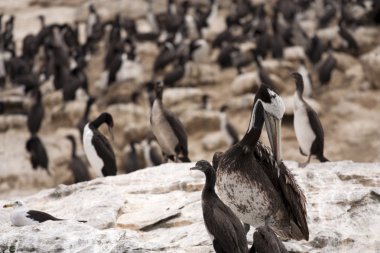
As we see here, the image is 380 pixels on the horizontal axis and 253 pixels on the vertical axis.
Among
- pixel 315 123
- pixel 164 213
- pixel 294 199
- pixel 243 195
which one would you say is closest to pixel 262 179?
pixel 243 195

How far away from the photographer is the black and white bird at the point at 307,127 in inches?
404

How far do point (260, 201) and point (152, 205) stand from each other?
1.77 metres

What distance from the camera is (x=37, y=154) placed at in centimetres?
1623

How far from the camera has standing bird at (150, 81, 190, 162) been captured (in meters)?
12.2

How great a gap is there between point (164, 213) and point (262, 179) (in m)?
1.39

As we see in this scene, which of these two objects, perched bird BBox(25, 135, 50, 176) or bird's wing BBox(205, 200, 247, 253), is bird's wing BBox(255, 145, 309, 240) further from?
perched bird BBox(25, 135, 50, 176)

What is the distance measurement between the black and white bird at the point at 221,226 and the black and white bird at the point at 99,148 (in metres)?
5.15

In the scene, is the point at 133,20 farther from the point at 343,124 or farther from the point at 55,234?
the point at 55,234

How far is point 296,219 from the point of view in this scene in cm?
652

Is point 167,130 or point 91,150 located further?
point 167,130

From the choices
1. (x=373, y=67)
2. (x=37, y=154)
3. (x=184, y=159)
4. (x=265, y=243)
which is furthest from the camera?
(x=373, y=67)

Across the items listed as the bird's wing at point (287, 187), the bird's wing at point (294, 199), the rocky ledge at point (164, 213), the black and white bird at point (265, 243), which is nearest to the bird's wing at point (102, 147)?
the rocky ledge at point (164, 213)

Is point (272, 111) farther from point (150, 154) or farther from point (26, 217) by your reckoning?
point (150, 154)

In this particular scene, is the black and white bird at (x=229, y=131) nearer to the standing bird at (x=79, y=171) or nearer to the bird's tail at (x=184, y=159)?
the standing bird at (x=79, y=171)
